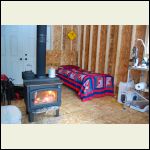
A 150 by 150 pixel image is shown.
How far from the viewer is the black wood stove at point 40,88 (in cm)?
307


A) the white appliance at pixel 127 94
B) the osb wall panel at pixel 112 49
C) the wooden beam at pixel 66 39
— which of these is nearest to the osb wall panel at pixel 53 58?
the wooden beam at pixel 66 39

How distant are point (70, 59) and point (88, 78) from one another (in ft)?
8.05

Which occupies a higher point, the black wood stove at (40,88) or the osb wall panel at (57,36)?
the osb wall panel at (57,36)

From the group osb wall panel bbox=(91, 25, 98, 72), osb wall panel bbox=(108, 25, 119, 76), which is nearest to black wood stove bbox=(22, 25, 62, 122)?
osb wall panel bbox=(108, 25, 119, 76)

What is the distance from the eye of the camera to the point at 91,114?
3.60 m

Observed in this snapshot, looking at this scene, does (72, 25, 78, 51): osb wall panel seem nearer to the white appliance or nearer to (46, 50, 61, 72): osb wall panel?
(46, 50, 61, 72): osb wall panel

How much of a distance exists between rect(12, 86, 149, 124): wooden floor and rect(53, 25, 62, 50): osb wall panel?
247 centimetres

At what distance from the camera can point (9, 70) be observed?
18.6 ft

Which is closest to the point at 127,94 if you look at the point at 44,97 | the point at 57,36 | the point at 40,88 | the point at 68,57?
the point at 44,97

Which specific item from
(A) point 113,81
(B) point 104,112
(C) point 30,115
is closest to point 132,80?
(A) point 113,81

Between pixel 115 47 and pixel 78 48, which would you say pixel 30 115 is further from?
pixel 78 48

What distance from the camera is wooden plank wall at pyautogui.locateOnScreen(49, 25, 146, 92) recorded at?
4.57 meters

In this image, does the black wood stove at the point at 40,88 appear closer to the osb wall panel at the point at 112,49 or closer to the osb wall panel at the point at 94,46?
the osb wall panel at the point at 112,49

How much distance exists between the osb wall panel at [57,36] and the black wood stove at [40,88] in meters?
3.09
